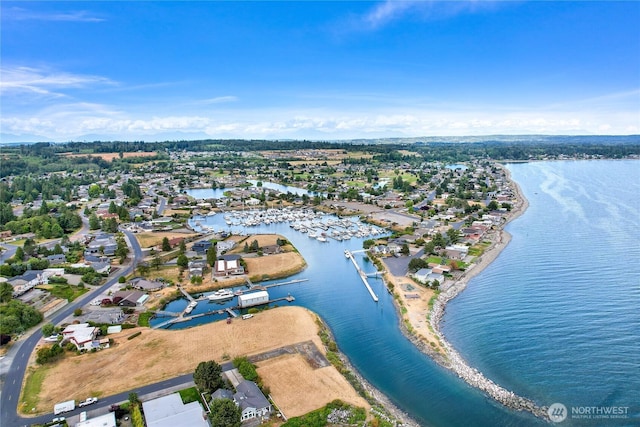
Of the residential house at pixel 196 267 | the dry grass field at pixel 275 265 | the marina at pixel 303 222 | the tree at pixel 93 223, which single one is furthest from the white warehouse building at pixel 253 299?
the tree at pixel 93 223

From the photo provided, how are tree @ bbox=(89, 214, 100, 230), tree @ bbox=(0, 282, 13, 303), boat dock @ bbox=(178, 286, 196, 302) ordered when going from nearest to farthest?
tree @ bbox=(0, 282, 13, 303) → boat dock @ bbox=(178, 286, 196, 302) → tree @ bbox=(89, 214, 100, 230)

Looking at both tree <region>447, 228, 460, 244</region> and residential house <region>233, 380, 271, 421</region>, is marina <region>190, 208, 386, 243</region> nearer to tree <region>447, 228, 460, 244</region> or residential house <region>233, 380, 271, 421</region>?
tree <region>447, 228, 460, 244</region>

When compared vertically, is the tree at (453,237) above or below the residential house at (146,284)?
above

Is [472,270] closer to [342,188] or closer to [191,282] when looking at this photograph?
[191,282]

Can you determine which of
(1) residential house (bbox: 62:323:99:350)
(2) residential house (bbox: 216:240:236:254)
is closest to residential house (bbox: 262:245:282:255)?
(2) residential house (bbox: 216:240:236:254)

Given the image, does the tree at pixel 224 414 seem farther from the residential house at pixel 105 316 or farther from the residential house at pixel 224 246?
the residential house at pixel 224 246

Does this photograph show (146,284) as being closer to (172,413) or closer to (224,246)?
(224,246)
